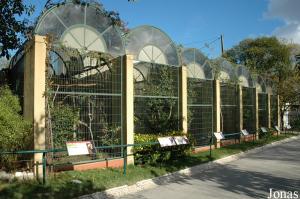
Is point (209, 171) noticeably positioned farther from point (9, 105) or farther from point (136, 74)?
point (9, 105)

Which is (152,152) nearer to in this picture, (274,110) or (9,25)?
(9,25)

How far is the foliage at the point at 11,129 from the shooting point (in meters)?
9.31

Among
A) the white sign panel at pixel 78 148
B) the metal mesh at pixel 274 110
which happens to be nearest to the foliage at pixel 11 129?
the white sign panel at pixel 78 148

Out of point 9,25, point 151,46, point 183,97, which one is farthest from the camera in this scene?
point 183,97

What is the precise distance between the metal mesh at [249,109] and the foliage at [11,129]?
16.3 meters

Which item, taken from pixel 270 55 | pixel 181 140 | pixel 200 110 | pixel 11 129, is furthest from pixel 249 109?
pixel 270 55

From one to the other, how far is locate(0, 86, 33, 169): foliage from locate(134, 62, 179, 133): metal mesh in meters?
5.07

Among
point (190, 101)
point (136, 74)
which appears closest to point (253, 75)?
point (190, 101)

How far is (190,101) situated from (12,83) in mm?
7809

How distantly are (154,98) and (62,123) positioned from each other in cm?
492

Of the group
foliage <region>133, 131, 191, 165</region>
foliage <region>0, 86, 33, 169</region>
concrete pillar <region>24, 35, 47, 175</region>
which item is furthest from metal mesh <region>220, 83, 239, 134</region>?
foliage <region>0, 86, 33, 169</region>

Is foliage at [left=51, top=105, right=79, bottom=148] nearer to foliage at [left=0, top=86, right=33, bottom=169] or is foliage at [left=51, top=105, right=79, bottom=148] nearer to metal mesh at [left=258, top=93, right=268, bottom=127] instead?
foliage at [left=0, top=86, right=33, bottom=169]

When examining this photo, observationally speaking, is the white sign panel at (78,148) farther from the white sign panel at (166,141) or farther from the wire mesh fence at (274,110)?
the wire mesh fence at (274,110)

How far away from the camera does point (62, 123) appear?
36.6 feet
